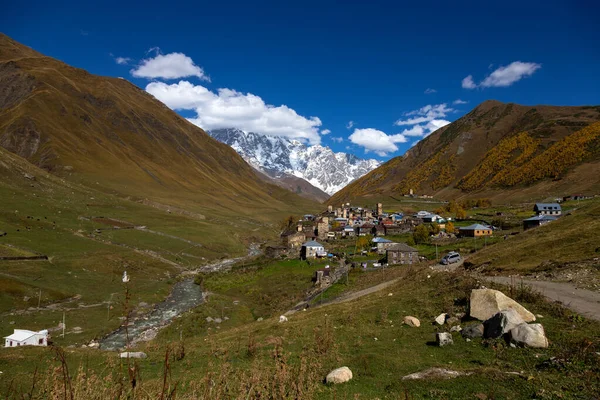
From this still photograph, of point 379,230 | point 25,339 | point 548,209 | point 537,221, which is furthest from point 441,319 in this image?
point 379,230

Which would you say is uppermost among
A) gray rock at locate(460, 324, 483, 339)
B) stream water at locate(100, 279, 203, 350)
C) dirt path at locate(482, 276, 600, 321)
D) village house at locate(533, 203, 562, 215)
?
village house at locate(533, 203, 562, 215)

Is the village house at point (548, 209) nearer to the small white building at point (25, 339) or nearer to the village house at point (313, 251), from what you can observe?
the village house at point (313, 251)

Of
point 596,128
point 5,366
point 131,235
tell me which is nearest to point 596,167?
point 596,128

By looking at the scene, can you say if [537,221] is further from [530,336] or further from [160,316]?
[530,336]

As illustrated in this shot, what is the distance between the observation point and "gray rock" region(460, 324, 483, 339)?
49.7ft

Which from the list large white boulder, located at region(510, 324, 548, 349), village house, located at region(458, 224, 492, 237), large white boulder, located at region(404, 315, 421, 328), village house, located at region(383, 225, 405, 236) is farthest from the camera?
village house, located at region(383, 225, 405, 236)

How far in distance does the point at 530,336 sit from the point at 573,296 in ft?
29.1

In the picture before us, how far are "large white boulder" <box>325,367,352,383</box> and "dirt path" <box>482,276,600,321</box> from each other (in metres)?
10.6

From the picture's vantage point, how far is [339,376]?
12.5 meters

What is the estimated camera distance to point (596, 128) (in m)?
192

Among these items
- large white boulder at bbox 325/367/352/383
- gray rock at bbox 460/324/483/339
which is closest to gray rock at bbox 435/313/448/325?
gray rock at bbox 460/324/483/339

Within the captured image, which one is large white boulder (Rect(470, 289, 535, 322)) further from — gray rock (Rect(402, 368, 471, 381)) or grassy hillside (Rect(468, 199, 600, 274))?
grassy hillside (Rect(468, 199, 600, 274))

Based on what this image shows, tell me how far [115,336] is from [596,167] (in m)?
188

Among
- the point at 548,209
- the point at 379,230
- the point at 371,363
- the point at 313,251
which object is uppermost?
the point at 548,209
